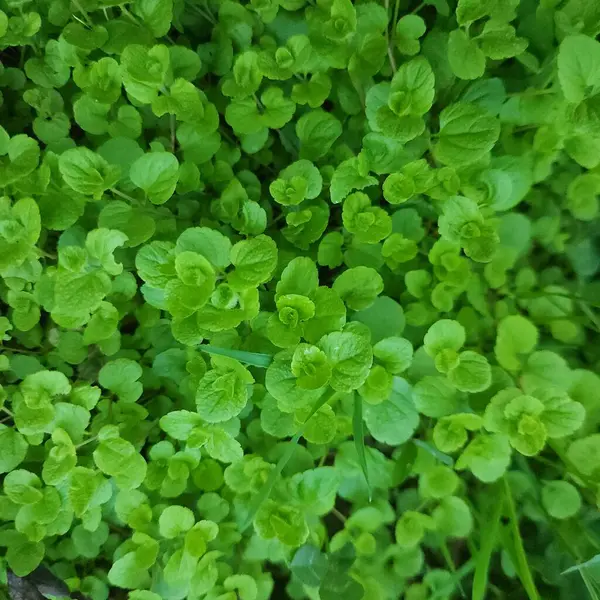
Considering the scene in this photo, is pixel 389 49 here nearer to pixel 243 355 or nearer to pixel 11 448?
pixel 243 355

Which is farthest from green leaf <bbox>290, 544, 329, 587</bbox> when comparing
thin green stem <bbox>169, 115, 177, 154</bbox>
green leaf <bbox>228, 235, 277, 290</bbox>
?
thin green stem <bbox>169, 115, 177, 154</bbox>

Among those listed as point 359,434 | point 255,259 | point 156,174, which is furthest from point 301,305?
point 156,174

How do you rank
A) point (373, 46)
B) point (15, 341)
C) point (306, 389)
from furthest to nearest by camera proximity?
point (15, 341), point (373, 46), point (306, 389)

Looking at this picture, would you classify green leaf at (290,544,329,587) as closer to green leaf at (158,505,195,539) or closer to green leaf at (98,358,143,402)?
green leaf at (158,505,195,539)

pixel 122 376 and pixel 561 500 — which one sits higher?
pixel 561 500

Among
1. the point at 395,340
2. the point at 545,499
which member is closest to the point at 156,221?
the point at 395,340

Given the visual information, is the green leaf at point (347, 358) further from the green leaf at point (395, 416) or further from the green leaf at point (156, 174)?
the green leaf at point (156, 174)

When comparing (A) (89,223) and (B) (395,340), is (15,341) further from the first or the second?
(B) (395,340)

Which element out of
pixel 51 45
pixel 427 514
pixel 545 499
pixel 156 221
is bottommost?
pixel 427 514
